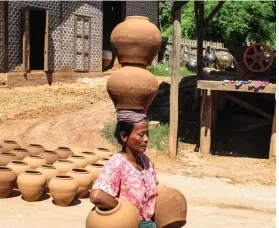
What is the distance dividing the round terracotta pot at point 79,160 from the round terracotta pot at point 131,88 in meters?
3.86

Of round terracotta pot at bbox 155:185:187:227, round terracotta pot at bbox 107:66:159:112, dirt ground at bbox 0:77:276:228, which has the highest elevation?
round terracotta pot at bbox 107:66:159:112

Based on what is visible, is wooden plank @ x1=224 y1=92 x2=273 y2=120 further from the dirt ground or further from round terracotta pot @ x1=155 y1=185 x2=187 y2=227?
round terracotta pot @ x1=155 y1=185 x2=187 y2=227

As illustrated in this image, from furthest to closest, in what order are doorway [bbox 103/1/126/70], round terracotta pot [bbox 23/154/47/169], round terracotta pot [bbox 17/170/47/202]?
doorway [bbox 103/1/126/70] < round terracotta pot [bbox 23/154/47/169] < round terracotta pot [bbox 17/170/47/202]

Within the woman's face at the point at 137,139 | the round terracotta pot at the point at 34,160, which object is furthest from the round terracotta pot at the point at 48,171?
the woman's face at the point at 137,139

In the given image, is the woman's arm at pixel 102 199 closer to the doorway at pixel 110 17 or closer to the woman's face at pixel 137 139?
the woman's face at pixel 137 139

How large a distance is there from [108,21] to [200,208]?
16412 mm

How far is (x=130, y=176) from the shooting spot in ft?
11.2

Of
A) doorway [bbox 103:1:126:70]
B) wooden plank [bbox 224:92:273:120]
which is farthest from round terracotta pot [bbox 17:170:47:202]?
doorway [bbox 103:1:126:70]

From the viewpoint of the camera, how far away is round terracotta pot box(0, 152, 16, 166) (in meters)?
7.98

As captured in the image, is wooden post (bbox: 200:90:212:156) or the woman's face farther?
wooden post (bbox: 200:90:212:156)

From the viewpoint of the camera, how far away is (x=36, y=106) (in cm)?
1409

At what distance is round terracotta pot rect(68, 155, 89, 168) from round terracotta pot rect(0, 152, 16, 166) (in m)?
1.03

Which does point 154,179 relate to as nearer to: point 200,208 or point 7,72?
point 200,208

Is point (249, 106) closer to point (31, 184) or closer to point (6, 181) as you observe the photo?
point (31, 184)
